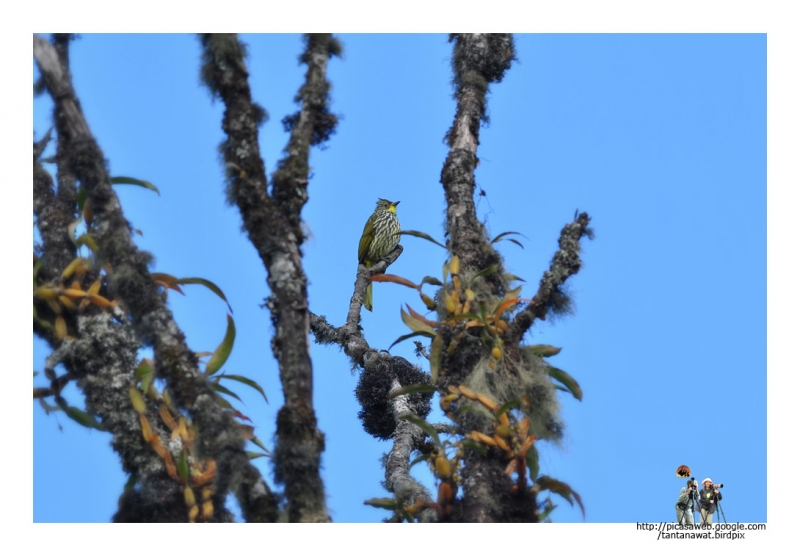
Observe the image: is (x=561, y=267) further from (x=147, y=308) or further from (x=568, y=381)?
(x=147, y=308)

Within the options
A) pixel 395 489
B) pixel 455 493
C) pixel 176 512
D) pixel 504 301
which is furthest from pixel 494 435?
pixel 176 512

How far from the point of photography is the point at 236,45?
14.7 ft

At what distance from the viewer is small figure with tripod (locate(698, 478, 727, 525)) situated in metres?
4.66

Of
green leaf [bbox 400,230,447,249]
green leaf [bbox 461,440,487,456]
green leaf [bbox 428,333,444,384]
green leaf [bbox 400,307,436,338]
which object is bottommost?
green leaf [bbox 461,440,487,456]

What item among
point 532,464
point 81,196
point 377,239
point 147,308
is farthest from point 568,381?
point 377,239

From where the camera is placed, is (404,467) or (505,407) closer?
(505,407)

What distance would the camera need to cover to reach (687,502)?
4.75 meters

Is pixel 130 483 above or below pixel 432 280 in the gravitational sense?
below

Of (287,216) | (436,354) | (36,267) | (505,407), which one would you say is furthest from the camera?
(436,354)

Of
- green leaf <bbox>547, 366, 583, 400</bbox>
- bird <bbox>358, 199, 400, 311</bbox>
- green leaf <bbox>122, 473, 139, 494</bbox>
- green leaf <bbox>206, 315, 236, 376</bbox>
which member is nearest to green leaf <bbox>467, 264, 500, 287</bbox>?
green leaf <bbox>547, 366, 583, 400</bbox>

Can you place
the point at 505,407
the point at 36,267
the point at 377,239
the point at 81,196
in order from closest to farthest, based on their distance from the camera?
the point at 81,196 → the point at 505,407 → the point at 36,267 → the point at 377,239

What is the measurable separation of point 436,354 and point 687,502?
5.30 ft

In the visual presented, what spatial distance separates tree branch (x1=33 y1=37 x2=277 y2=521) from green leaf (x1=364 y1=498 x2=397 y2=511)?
0.99 meters

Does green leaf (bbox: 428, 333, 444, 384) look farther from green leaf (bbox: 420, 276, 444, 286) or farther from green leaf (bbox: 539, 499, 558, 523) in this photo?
green leaf (bbox: 539, 499, 558, 523)
